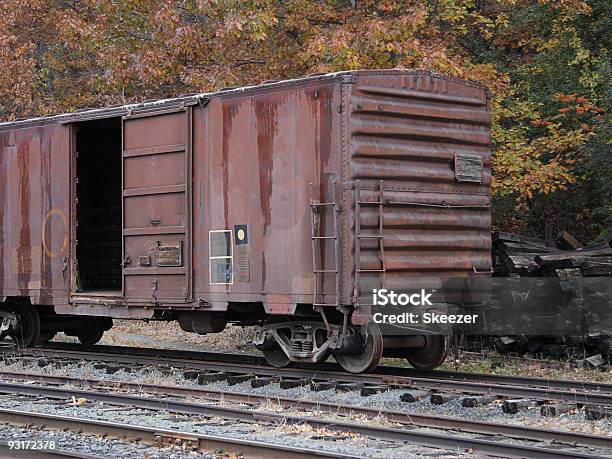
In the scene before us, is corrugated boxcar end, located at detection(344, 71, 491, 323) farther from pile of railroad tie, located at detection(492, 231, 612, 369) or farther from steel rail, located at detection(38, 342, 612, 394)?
pile of railroad tie, located at detection(492, 231, 612, 369)

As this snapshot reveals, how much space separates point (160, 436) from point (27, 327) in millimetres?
8378

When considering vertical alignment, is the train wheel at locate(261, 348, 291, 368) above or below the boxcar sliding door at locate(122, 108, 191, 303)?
below

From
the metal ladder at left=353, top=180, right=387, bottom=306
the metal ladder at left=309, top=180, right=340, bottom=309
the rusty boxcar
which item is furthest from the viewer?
the rusty boxcar

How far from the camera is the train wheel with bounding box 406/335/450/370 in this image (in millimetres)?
11898

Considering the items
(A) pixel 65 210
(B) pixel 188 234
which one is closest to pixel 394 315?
(B) pixel 188 234

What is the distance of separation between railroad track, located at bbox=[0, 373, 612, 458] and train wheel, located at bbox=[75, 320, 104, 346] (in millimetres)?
5494

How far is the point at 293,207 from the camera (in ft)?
36.7

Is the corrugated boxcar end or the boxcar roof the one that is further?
the boxcar roof

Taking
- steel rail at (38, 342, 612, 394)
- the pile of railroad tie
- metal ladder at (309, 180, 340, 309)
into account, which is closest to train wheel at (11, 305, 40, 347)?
steel rail at (38, 342, 612, 394)

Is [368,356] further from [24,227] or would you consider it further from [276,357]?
[24,227]

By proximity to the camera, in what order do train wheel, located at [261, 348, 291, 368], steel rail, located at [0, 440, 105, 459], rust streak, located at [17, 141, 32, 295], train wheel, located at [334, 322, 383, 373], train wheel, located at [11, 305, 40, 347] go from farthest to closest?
1. train wheel, located at [11, 305, 40, 347]
2. rust streak, located at [17, 141, 32, 295]
3. train wheel, located at [261, 348, 291, 368]
4. train wheel, located at [334, 322, 383, 373]
5. steel rail, located at [0, 440, 105, 459]

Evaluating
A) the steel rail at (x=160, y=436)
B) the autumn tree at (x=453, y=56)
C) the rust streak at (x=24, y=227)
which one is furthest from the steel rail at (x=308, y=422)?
the autumn tree at (x=453, y=56)

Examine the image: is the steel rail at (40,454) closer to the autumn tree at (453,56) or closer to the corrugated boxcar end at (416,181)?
the corrugated boxcar end at (416,181)

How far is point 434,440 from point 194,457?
188 centimetres
